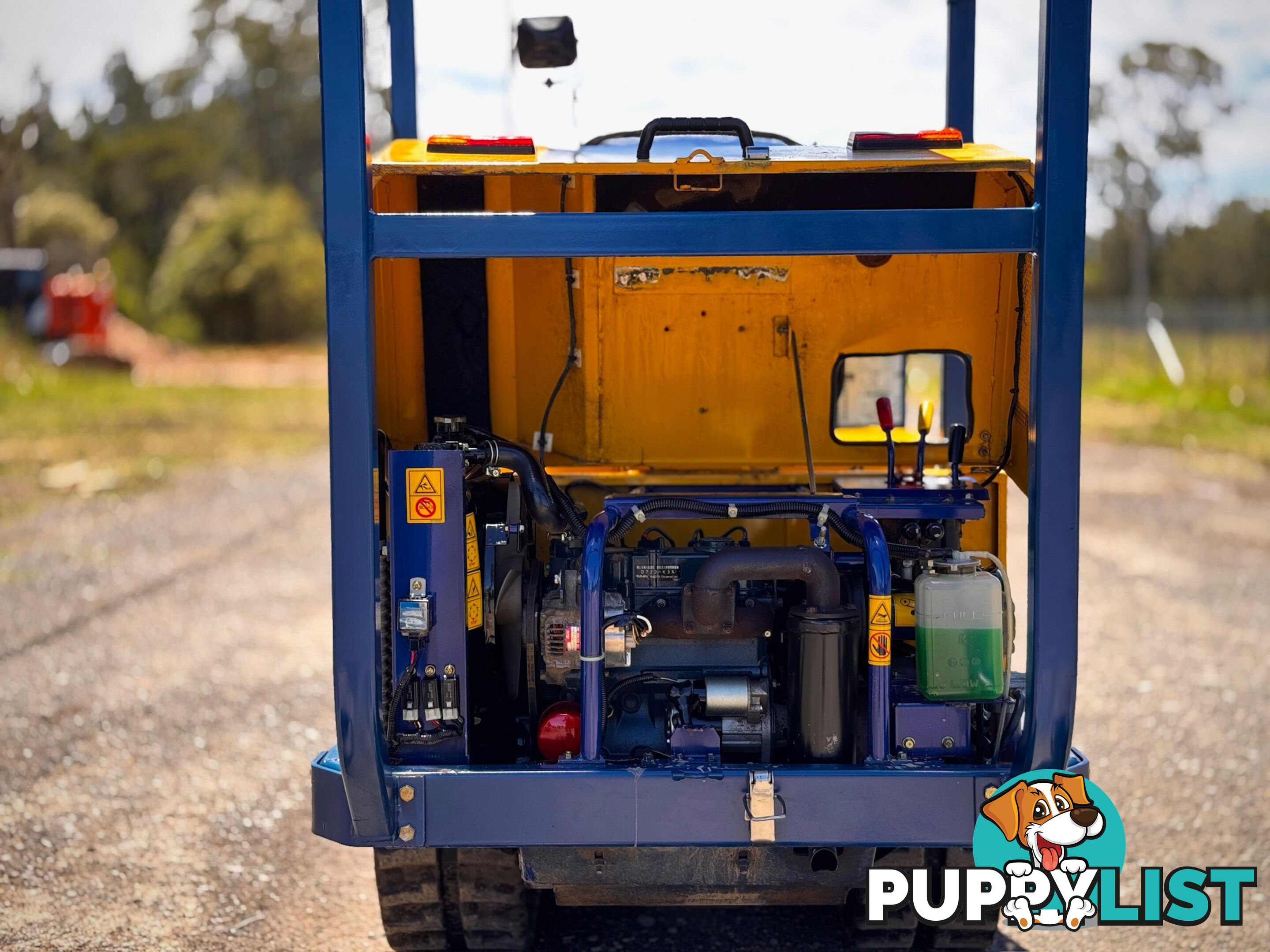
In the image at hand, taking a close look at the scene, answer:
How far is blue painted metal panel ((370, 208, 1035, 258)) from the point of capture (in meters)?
3.29

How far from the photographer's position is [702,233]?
330 centimetres

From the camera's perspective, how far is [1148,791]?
563 centimetres

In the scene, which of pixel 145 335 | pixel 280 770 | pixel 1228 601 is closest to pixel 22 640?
pixel 280 770

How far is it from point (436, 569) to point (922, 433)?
1695 millimetres

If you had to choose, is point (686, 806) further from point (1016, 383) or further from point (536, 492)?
point (1016, 383)

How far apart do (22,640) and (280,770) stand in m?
3.02

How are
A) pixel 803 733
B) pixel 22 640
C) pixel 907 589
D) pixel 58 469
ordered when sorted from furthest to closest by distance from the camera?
pixel 58 469, pixel 22 640, pixel 907 589, pixel 803 733

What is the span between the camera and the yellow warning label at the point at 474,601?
145 inches

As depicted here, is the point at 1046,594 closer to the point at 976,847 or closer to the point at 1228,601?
the point at 976,847

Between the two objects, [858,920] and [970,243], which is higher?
[970,243]

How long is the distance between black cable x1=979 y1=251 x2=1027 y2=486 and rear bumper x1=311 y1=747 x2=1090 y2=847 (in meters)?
1.22

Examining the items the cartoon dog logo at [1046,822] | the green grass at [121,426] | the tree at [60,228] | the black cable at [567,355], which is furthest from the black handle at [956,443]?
the tree at [60,228]

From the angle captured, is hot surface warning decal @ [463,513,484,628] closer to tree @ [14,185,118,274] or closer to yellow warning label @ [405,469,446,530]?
yellow warning label @ [405,469,446,530]

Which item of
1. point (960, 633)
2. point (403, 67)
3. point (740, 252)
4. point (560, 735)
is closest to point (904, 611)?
point (960, 633)
